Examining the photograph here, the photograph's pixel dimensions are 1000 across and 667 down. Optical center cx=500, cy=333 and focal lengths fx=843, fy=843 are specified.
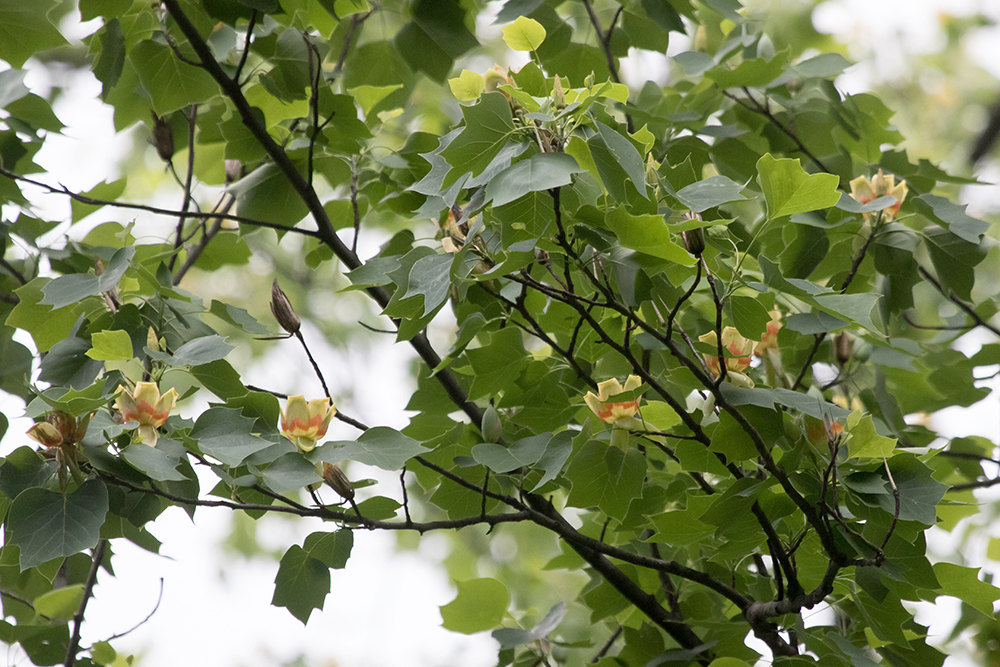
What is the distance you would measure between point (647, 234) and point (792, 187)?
249 millimetres

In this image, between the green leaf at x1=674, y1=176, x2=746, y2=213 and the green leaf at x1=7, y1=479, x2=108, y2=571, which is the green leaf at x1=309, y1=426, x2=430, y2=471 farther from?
the green leaf at x1=674, y1=176, x2=746, y2=213

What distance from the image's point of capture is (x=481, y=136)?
41.6 inches

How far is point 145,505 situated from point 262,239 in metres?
3.49

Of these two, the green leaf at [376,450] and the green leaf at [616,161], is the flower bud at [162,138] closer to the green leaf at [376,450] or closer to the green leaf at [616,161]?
the green leaf at [376,450]

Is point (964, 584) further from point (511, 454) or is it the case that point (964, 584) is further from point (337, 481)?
point (337, 481)

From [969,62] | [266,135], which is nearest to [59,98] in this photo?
[266,135]

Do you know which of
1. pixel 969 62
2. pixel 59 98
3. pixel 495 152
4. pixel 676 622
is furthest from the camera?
pixel 969 62

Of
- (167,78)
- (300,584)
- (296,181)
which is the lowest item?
(300,584)

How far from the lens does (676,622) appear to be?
153cm

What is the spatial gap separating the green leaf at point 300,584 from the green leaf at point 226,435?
0.25 meters

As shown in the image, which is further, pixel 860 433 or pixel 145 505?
pixel 145 505

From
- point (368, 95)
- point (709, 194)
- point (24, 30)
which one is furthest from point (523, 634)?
point (24, 30)

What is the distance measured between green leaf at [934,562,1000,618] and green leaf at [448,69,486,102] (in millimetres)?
999

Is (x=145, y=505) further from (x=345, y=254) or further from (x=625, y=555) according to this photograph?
(x=625, y=555)
